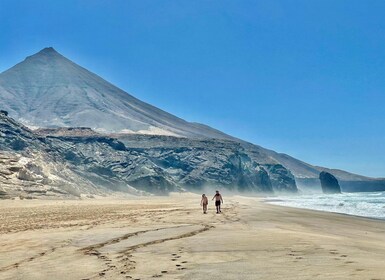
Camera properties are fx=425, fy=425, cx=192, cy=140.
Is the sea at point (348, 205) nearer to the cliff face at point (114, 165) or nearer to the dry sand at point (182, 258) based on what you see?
the dry sand at point (182, 258)

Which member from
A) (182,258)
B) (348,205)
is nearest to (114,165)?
(348,205)

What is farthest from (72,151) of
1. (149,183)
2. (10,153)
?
(10,153)

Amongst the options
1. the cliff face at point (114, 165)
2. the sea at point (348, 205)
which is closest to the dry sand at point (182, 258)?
the sea at point (348, 205)

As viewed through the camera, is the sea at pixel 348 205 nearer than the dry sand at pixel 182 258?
No

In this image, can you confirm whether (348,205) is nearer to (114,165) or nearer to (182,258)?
(182,258)

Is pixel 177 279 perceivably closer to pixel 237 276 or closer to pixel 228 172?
pixel 237 276

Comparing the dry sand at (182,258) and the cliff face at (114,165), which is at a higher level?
the cliff face at (114,165)

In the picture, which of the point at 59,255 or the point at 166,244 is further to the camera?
the point at 166,244

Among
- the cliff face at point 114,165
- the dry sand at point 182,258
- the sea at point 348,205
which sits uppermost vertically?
the cliff face at point 114,165
